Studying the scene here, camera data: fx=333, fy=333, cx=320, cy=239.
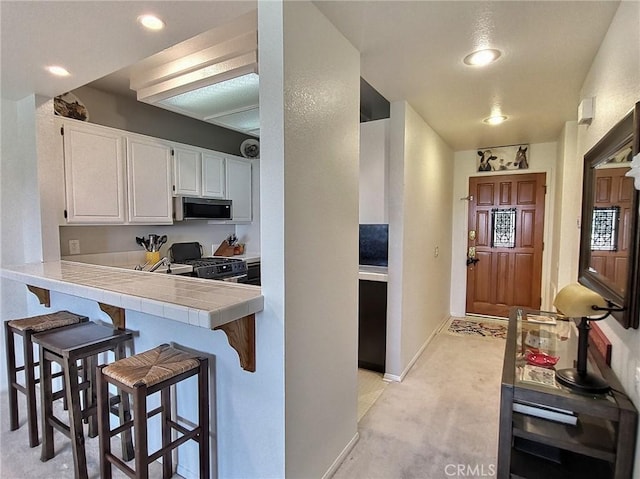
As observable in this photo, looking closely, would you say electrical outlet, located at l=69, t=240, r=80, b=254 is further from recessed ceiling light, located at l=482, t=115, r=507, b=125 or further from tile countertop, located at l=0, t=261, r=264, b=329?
recessed ceiling light, located at l=482, t=115, r=507, b=125

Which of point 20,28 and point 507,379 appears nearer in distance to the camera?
point 507,379

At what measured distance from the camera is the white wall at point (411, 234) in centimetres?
286

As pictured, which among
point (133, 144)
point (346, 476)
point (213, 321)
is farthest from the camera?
point (133, 144)

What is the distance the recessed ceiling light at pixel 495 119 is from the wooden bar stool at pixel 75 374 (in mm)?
3529

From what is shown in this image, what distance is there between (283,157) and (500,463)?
159 cm

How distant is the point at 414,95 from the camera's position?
2664mm

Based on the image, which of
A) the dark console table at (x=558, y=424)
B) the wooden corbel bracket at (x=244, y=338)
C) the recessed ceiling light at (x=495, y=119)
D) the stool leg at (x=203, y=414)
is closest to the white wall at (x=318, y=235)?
the wooden corbel bracket at (x=244, y=338)

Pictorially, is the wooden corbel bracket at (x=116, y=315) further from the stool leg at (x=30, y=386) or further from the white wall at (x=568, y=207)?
the white wall at (x=568, y=207)

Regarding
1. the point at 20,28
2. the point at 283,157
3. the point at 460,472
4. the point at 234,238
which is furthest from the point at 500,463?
the point at 234,238

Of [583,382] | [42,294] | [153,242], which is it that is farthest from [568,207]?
[42,294]

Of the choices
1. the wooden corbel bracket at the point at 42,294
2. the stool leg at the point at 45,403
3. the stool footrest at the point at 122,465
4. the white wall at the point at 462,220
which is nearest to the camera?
the stool footrest at the point at 122,465

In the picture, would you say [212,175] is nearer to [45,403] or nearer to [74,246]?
[74,246]

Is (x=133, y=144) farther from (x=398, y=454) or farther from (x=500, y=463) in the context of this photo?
(x=500, y=463)

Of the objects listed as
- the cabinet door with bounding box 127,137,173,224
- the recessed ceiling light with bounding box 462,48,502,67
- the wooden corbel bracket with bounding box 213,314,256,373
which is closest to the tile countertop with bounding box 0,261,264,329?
the wooden corbel bracket with bounding box 213,314,256,373
